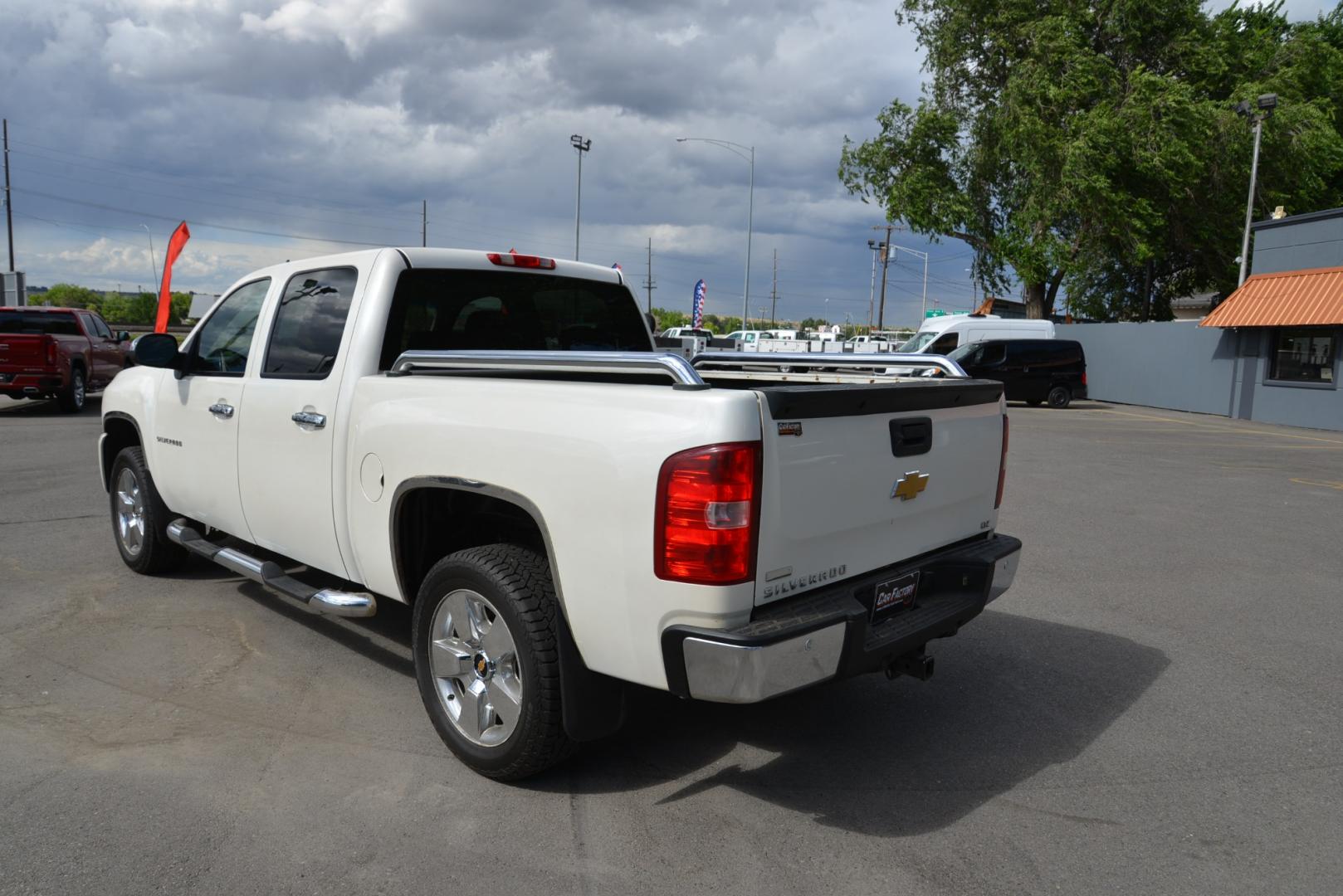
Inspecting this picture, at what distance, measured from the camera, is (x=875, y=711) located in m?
4.30

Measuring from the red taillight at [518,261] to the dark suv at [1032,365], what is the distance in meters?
21.2

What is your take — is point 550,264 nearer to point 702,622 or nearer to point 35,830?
point 702,622

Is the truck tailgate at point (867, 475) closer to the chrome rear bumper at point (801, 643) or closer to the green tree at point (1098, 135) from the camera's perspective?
the chrome rear bumper at point (801, 643)

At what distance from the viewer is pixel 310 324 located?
4.55 m

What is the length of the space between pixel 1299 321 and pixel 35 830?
953 inches

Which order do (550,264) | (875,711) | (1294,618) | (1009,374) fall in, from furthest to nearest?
(1009,374) < (1294,618) < (550,264) < (875,711)

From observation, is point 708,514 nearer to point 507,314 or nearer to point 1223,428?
point 507,314

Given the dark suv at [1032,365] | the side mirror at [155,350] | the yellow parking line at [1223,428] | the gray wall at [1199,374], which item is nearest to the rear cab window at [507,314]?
the side mirror at [155,350]

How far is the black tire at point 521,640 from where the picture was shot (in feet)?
10.6

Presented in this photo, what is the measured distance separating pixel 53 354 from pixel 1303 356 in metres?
25.5

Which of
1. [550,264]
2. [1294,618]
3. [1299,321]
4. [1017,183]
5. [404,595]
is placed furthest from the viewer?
[1017,183]

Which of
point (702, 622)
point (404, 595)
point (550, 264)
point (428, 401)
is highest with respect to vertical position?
point (550, 264)

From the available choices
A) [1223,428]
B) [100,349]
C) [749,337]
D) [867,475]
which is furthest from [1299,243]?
[100,349]

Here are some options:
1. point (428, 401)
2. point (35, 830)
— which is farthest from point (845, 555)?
point (35, 830)
